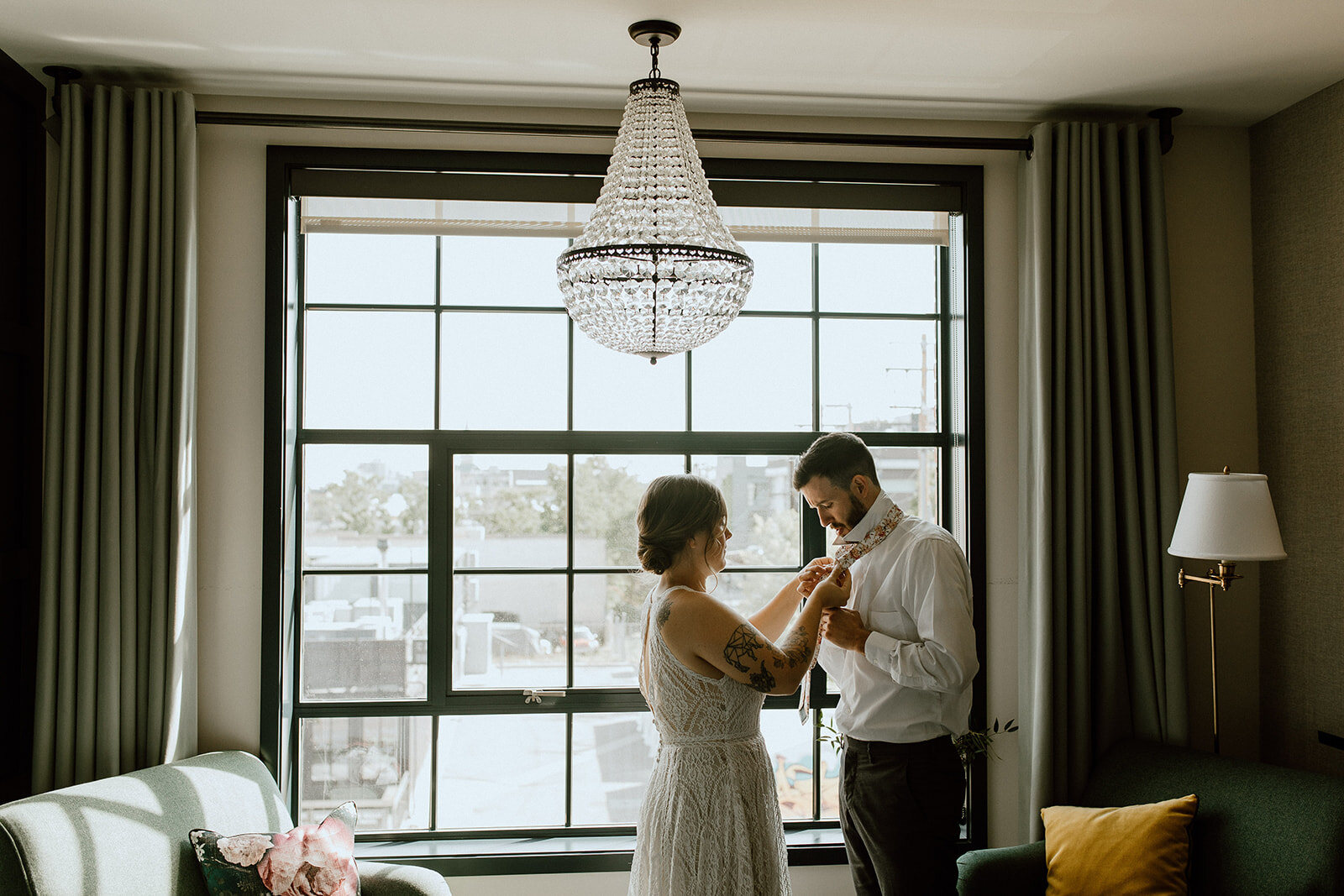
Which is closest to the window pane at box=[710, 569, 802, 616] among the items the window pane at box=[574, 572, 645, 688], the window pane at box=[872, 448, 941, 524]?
the window pane at box=[574, 572, 645, 688]

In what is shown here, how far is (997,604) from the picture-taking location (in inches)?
119

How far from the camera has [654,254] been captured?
63.9 inches

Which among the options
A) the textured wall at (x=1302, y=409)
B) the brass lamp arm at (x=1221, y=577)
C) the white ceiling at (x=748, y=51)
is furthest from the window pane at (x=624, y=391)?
the textured wall at (x=1302, y=409)

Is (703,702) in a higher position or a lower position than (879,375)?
lower

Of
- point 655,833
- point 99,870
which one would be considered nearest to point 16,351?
point 99,870

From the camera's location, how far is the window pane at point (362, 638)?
2912mm

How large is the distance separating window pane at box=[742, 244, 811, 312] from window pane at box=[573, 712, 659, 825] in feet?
4.91

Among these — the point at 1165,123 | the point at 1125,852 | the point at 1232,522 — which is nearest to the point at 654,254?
the point at 1232,522

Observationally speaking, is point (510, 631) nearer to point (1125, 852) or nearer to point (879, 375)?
point (879, 375)

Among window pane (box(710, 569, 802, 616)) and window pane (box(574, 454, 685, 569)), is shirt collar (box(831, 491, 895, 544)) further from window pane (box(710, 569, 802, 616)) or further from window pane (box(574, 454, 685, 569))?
window pane (box(574, 454, 685, 569))

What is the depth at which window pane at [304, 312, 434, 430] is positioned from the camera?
2.94m

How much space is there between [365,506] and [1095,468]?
2.44 metres

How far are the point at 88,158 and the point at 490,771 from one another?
7.66 ft

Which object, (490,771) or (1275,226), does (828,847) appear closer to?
(490,771)
